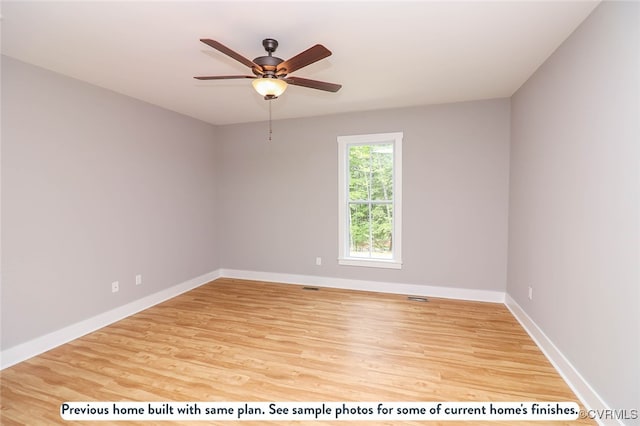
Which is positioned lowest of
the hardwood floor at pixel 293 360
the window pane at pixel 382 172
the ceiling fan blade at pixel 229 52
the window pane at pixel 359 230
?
the hardwood floor at pixel 293 360

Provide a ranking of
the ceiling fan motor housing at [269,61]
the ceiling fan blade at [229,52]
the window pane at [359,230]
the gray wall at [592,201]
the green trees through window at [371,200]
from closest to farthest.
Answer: the gray wall at [592,201]
the ceiling fan blade at [229,52]
the ceiling fan motor housing at [269,61]
the green trees through window at [371,200]
the window pane at [359,230]

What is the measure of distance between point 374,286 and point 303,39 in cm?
342

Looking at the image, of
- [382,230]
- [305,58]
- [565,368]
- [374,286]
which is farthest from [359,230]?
[305,58]

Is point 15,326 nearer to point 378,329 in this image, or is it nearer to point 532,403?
point 378,329

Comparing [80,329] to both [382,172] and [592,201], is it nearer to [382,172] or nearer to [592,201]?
[382,172]

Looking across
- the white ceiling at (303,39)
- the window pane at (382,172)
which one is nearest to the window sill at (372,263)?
the window pane at (382,172)

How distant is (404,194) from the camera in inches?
170

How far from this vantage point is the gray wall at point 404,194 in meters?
3.98

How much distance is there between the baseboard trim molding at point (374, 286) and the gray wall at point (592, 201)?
3.43 feet

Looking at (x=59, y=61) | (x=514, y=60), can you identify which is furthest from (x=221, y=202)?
(x=514, y=60)

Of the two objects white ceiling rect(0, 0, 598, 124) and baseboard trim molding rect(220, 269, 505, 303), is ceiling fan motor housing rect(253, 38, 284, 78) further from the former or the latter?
baseboard trim molding rect(220, 269, 505, 303)

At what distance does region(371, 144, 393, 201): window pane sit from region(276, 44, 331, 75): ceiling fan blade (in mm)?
2589

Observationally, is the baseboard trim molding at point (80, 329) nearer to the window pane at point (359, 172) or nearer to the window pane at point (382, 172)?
the window pane at point (359, 172)

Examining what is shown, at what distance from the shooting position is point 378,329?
321 centimetres
